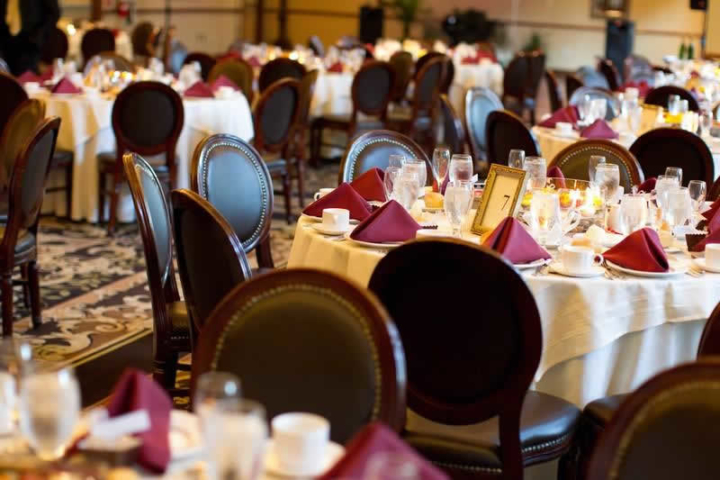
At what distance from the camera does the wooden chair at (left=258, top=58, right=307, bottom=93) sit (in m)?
8.74

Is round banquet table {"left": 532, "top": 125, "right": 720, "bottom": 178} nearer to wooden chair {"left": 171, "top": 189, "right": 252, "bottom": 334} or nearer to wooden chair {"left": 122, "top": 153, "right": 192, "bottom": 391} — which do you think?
wooden chair {"left": 122, "top": 153, "right": 192, "bottom": 391}

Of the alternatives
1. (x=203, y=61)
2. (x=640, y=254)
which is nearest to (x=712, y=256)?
(x=640, y=254)

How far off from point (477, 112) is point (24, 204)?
2985mm

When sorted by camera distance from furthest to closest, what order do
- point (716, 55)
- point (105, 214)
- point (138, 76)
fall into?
point (716, 55) < point (138, 76) < point (105, 214)

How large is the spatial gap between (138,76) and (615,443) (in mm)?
6425

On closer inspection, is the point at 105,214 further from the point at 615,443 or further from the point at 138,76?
the point at 615,443

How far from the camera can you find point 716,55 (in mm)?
12336

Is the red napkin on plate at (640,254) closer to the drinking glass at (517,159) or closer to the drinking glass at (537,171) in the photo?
the drinking glass at (537,171)

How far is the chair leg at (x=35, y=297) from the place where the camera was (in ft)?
16.2

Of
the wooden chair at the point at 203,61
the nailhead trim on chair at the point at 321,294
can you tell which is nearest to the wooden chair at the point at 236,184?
the nailhead trim on chair at the point at 321,294

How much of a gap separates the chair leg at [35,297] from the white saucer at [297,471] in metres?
3.41

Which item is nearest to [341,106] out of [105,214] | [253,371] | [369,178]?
[105,214]

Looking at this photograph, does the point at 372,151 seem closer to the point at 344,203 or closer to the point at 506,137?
the point at 344,203

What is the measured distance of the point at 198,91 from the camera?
24.2 ft
